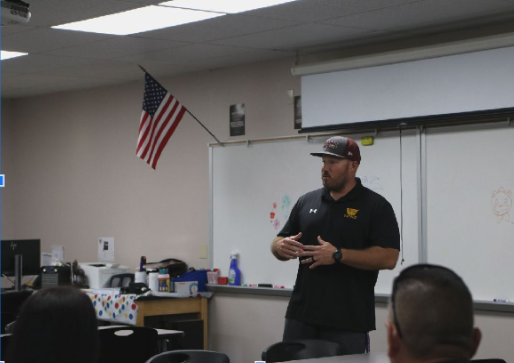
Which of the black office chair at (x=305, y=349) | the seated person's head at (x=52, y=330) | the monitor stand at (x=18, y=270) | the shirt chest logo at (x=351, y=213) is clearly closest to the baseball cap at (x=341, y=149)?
the shirt chest logo at (x=351, y=213)

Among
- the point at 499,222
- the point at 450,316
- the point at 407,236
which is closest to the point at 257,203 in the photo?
the point at 407,236

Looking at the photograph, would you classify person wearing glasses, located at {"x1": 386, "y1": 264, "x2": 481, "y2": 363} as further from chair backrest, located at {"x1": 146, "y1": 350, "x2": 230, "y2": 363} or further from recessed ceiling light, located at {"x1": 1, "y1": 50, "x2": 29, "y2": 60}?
recessed ceiling light, located at {"x1": 1, "y1": 50, "x2": 29, "y2": 60}

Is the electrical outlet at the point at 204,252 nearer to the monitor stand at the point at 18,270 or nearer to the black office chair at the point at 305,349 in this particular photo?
the monitor stand at the point at 18,270

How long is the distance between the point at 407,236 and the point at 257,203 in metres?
1.46

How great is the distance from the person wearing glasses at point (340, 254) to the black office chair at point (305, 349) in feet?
1.05

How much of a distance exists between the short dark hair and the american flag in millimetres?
5291

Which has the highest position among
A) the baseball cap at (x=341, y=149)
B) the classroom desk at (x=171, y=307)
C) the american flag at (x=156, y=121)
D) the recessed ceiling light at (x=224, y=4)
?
the recessed ceiling light at (x=224, y=4)

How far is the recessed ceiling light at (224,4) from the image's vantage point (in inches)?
194

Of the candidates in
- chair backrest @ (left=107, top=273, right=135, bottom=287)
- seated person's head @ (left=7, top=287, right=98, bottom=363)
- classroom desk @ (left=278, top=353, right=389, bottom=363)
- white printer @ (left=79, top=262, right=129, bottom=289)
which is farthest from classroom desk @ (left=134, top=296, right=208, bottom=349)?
seated person's head @ (left=7, top=287, right=98, bottom=363)

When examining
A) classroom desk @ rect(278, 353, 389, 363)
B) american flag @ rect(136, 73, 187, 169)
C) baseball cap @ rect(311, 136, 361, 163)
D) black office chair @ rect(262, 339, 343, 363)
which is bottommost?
black office chair @ rect(262, 339, 343, 363)

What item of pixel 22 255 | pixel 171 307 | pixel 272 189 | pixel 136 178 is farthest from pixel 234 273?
pixel 22 255

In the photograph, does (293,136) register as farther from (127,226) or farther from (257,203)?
(127,226)

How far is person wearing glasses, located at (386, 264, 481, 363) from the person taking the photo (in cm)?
157

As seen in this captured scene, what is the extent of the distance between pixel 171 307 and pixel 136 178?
166 centimetres
